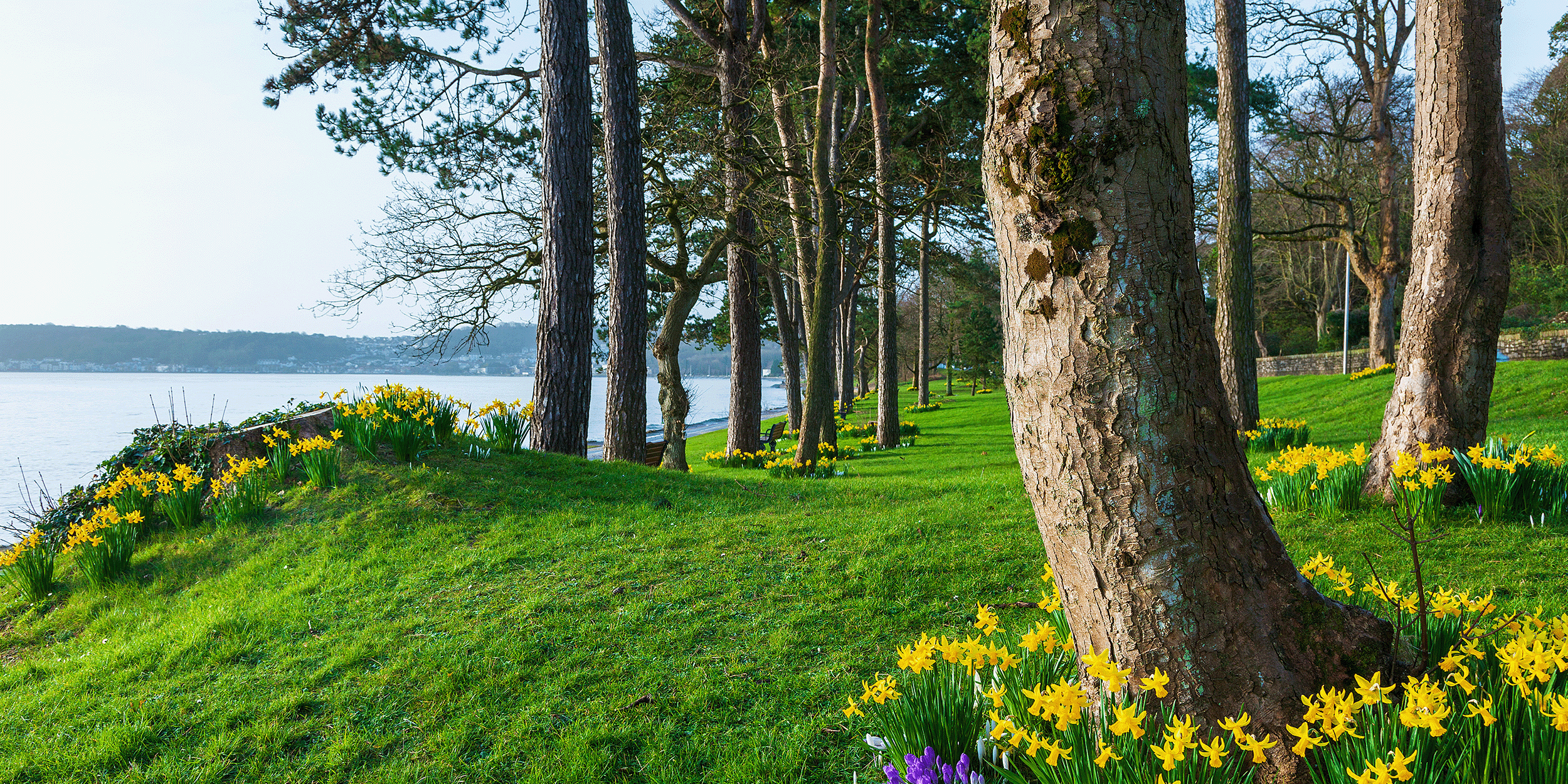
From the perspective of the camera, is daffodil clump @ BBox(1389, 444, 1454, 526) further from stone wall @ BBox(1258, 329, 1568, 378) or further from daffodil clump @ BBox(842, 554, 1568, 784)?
stone wall @ BBox(1258, 329, 1568, 378)

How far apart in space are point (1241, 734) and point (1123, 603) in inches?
13.7

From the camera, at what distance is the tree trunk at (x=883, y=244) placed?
11.8 meters

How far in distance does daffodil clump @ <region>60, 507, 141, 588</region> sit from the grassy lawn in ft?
0.45

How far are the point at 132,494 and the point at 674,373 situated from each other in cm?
647

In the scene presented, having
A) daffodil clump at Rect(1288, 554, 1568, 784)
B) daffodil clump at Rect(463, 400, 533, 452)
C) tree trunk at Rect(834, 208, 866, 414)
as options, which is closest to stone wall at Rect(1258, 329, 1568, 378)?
tree trunk at Rect(834, 208, 866, 414)

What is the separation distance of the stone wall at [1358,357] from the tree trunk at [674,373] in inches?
390

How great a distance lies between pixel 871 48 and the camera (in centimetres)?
1183

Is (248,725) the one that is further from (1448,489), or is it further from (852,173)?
(852,173)

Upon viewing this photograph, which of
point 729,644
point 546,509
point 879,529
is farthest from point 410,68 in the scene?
point 729,644

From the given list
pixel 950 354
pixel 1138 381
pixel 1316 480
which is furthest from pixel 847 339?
pixel 950 354

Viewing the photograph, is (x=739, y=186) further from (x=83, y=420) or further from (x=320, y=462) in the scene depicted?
(x=83, y=420)

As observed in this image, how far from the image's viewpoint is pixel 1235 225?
7.73 m

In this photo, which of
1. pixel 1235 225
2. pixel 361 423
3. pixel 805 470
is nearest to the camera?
pixel 361 423

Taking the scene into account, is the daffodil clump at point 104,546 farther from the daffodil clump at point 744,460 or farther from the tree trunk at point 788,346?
the tree trunk at point 788,346
